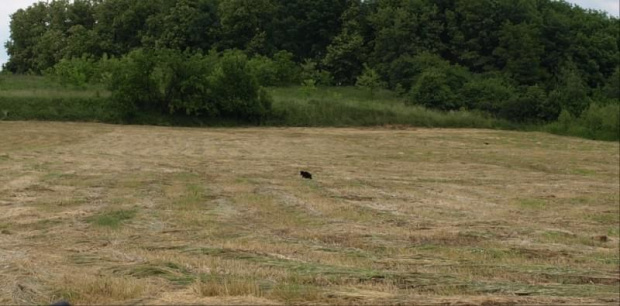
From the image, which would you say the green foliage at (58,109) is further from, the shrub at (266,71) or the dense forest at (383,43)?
the shrub at (266,71)

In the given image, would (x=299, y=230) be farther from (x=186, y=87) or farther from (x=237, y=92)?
(x=237, y=92)

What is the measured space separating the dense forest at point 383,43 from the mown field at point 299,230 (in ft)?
117

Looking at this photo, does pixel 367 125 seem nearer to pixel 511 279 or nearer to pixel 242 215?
pixel 242 215

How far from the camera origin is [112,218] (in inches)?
426

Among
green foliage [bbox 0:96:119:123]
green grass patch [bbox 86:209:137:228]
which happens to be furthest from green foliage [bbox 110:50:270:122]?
green grass patch [bbox 86:209:137:228]

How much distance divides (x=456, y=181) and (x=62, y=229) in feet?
39.1

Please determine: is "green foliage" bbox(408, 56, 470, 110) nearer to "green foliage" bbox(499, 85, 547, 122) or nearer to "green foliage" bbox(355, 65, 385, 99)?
"green foliage" bbox(355, 65, 385, 99)

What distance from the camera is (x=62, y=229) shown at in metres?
9.73

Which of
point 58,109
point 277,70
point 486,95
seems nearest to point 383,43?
point 277,70

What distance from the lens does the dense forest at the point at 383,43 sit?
5919 cm

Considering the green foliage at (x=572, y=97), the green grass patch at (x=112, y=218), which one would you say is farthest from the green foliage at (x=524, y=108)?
the green grass patch at (x=112, y=218)

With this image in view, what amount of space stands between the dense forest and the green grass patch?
45.5m

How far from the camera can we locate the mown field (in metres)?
5.98

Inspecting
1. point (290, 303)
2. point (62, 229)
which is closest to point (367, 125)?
point (62, 229)
